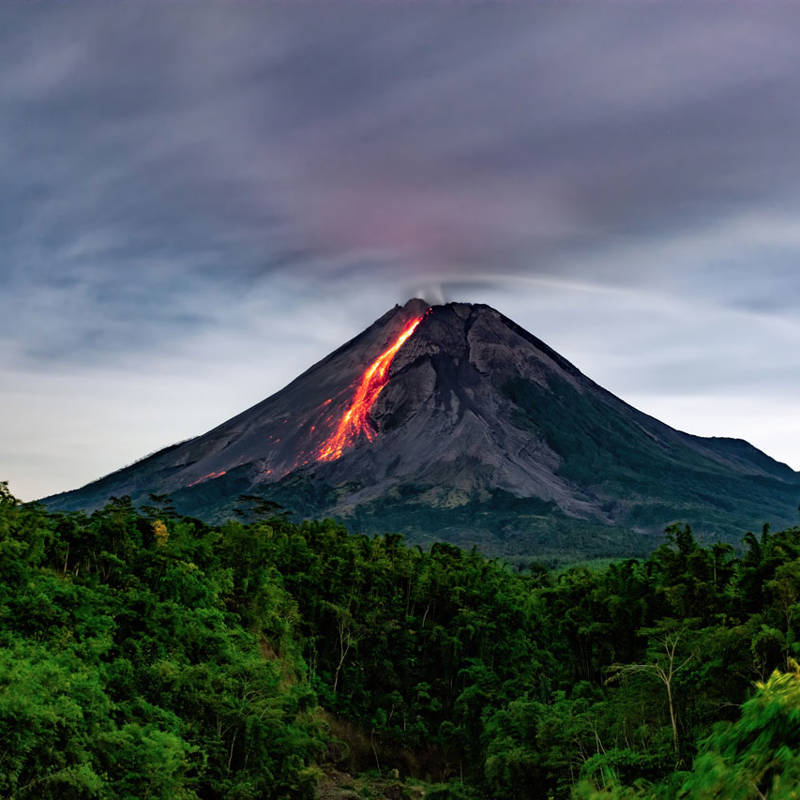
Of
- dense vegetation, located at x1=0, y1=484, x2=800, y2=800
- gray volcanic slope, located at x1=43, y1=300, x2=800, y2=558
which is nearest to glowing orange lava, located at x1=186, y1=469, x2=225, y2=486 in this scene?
gray volcanic slope, located at x1=43, y1=300, x2=800, y2=558

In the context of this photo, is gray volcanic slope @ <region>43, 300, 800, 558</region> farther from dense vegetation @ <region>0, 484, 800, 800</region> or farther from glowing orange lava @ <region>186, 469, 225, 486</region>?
dense vegetation @ <region>0, 484, 800, 800</region>

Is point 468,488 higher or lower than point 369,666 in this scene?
higher

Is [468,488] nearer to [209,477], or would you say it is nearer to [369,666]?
[209,477]

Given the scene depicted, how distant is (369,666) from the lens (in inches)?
1713

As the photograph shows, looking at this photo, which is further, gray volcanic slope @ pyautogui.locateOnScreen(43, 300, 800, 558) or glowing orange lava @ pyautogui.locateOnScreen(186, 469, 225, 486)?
glowing orange lava @ pyautogui.locateOnScreen(186, 469, 225, 486)

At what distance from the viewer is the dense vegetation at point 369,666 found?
19859 millimetres

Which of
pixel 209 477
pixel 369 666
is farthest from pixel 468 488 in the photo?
pixel 369 666

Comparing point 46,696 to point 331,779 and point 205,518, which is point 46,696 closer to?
point 331,779

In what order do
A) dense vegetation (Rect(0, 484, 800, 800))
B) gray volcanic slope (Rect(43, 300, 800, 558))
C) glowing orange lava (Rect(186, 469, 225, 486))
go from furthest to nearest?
glowing orange lava (Rect(186, 469, 225, 486)) → gray volcanic slope (Rect(43, 300, 800, 558)) → dense vegetation (Rect(0, 484, 800, 800))

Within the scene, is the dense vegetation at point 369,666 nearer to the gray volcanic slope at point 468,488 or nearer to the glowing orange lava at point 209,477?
the gray volcanic slope at point 468,488

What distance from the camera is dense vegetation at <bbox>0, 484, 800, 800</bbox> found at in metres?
19.9

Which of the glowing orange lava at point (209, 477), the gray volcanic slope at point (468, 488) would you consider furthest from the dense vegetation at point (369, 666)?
the glowing orange lava at point (209, 477)

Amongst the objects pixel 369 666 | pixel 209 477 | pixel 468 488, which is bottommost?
pixel 369 666

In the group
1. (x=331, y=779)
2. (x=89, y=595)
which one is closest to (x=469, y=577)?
(x=331, y=779)
